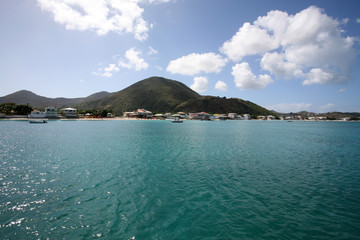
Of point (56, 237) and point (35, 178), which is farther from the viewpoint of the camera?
point (35, 178)

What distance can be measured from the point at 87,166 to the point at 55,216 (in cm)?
995

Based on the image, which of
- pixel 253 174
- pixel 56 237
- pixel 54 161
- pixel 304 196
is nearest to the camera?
pixel 56 237

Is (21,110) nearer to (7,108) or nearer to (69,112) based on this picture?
(7,108)

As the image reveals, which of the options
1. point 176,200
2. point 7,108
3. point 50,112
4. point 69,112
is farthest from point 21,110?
point 176,200

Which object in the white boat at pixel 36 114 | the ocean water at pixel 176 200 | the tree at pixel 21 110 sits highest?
the tree at pixel 21 110

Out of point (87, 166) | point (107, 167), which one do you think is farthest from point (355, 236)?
point (87, 166)

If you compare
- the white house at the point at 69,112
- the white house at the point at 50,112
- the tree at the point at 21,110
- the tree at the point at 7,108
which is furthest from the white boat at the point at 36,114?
the tree at the point at 7,108

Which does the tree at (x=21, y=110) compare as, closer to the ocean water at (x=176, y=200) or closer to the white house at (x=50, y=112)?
the white house at (x=50, y=112)

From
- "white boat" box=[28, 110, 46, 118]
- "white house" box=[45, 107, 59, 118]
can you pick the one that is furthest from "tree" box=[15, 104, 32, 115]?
"white house" box=[45, 107, 59, 118]

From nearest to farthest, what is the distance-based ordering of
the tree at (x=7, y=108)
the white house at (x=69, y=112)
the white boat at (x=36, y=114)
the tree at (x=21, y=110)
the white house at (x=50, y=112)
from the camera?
1. the tree at (x=7, y=108)
2. the white boat at (x=36, y=114)
3. the tree at (x=21, y=110)
4. the white house at (x=50, y=112)
5. the white house at (x=69, y=112)

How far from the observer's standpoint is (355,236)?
26.2 ft

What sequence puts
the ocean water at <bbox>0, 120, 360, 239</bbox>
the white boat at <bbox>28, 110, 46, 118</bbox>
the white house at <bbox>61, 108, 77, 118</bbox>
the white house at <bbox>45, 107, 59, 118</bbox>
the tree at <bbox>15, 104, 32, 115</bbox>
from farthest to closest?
the white house at <bbox>61, 108, 77, 118</bbox>, the white house at <bbox>45, 107, 59, 118</bbox>, the tree at <bbox>15, 104, 32, 115</bbox>, the white boat at <bbox>28, 110, 46, 118</bbox>, the ocean water at <bbox>0, 120, 360, 239</bbox>

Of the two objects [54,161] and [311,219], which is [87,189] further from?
[311,219]

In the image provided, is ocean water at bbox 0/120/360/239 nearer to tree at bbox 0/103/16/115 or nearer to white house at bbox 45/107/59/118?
white house at bbox 45/107/59/118
